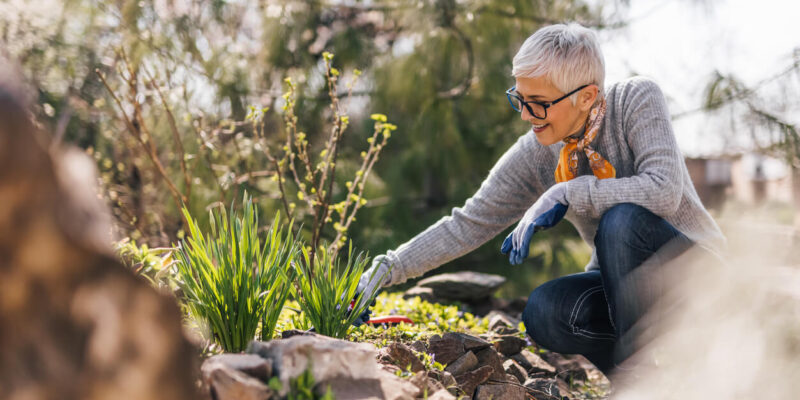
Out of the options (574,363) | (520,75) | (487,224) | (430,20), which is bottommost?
(574,363)

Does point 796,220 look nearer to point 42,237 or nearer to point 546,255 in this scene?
point 546,255

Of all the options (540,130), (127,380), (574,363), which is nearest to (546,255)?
(574,363)

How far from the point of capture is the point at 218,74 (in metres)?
3.65

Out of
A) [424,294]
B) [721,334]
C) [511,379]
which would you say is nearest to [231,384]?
[511,379]

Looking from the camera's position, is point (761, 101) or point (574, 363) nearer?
point (574, 363)

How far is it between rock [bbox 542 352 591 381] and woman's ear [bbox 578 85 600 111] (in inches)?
38.7

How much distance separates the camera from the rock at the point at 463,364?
1.67 meters

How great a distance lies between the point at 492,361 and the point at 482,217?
0.45m

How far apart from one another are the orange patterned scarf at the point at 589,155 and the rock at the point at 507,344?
0.63 meters

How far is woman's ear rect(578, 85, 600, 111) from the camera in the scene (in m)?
1.73

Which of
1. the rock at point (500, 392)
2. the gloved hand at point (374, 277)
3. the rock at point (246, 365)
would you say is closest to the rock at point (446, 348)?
the rock at point (500, 392)

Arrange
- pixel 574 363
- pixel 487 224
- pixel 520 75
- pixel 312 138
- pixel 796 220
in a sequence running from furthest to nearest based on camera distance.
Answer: pixel 796 220 < pixel 312 138 < pixel 574 363 < pixel 487 224 < pixel 520 75

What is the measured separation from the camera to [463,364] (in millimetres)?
1691

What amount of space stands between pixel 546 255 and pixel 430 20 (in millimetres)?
1685
